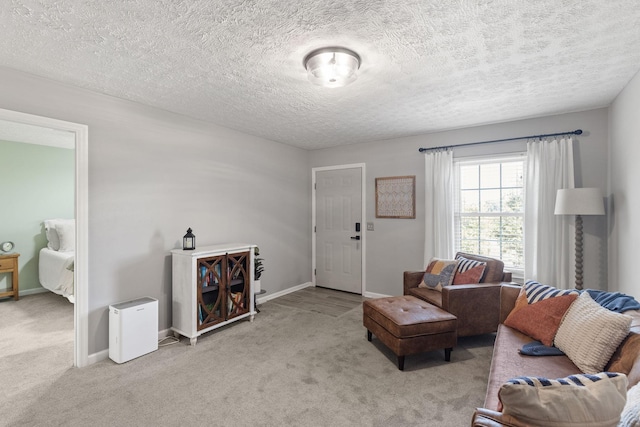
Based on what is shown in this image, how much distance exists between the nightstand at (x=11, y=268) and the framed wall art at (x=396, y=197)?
5.33 m

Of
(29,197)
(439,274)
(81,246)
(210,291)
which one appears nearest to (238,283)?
(210,291)

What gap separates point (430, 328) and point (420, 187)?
2.20 metres

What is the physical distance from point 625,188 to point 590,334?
176cm

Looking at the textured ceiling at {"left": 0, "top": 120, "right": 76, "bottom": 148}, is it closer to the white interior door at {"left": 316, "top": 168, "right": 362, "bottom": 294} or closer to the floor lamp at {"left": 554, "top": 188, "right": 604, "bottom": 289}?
the white interior door at {"left": 316, "top": 168, "right": 362, "bottom": 294}

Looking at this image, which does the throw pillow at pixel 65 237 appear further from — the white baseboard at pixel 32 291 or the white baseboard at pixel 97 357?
the white baseboard at pixel 97 357

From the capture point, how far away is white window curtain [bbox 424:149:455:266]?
3.99 m

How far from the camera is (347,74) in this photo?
7.14 feet

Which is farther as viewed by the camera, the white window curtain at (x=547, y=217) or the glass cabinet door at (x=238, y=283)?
the glass cabinet door at (x=238, y=283)

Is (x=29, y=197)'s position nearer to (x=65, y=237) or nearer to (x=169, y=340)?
(x=65, y=237)

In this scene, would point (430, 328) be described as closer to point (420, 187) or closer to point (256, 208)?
point (420, 187)

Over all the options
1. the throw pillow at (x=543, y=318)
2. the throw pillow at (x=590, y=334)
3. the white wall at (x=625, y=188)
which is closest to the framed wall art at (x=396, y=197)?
the white wall at (x=625, y=188)

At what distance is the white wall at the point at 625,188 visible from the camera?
243cm

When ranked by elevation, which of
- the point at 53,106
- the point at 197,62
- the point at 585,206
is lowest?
the point at 585,206

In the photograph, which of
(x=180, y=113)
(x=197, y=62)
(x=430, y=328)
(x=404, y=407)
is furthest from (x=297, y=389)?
(x=180, y=113)
